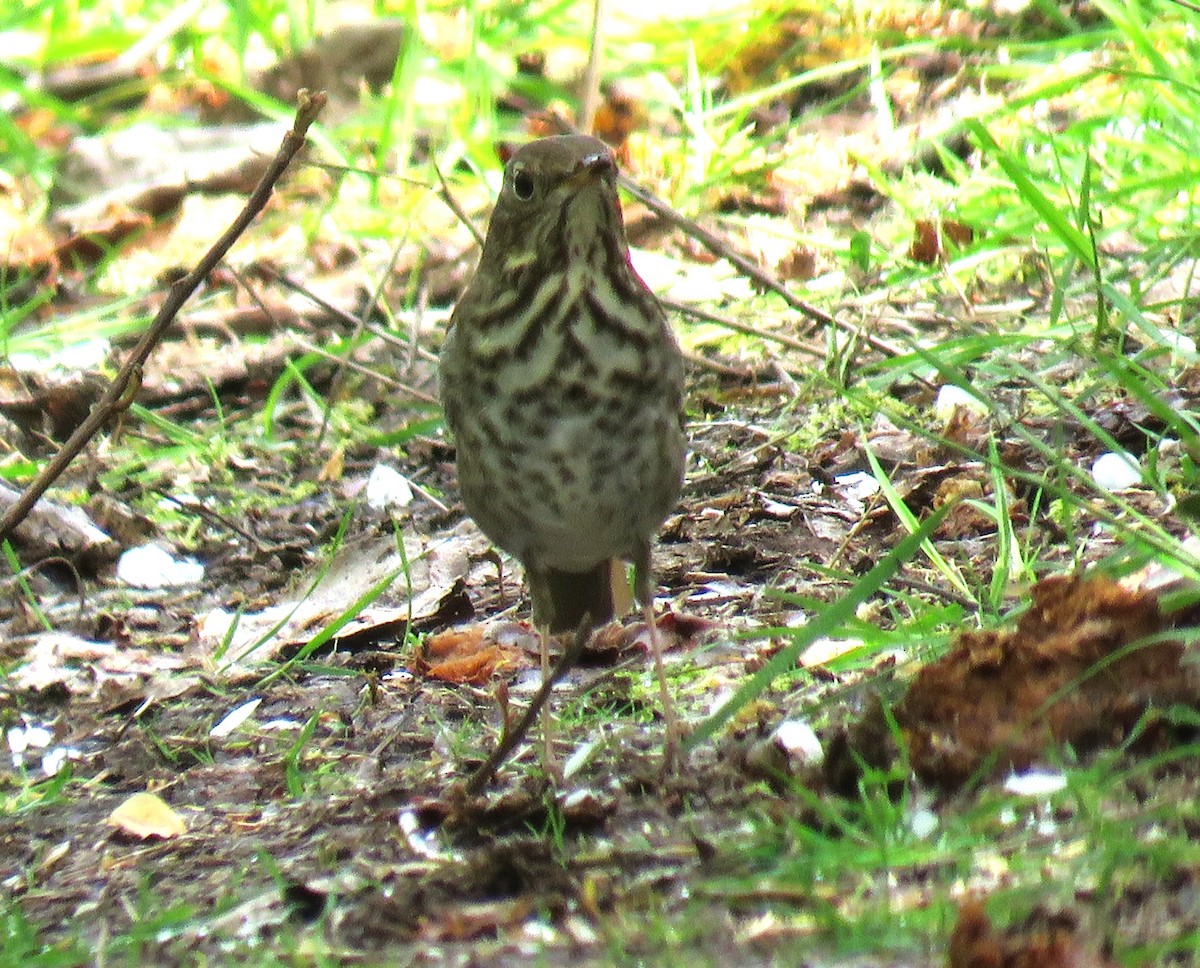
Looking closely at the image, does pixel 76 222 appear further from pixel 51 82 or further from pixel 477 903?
pixel 477 903

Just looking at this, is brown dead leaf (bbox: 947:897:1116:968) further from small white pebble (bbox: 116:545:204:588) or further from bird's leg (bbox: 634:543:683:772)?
small white pebble (bbox: 116:545:204:588)

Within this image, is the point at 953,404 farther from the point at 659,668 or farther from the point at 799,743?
the point at 799,743

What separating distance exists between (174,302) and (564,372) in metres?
0.86

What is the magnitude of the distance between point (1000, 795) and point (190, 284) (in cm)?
190

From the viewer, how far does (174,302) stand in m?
3.41

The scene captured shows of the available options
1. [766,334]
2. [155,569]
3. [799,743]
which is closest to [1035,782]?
[799,743]

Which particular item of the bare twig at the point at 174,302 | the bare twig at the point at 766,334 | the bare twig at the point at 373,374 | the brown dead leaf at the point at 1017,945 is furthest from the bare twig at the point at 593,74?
the brown dead leaf at the point at 1017,945

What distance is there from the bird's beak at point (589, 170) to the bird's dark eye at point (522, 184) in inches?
4.5

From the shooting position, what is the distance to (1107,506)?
12.1 feet

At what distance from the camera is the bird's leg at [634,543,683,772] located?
9.51 ft

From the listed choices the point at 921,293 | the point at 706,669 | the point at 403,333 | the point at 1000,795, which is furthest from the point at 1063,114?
Result: the point at 1000,795

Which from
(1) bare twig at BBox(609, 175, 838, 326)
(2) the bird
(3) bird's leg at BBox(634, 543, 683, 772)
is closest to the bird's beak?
(2) the bird

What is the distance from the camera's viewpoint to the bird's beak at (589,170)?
3049mm

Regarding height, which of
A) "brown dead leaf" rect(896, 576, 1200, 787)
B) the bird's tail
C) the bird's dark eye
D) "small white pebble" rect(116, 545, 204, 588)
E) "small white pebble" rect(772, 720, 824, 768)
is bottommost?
"small white pebble" rect(116, 545, 204, 588)
